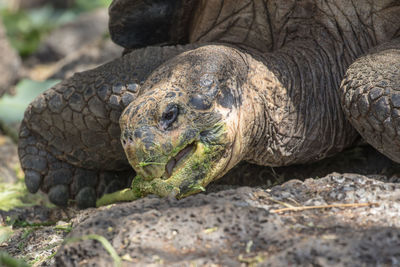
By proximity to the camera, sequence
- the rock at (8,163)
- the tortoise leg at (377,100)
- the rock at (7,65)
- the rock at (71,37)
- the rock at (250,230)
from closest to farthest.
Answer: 1. the rock at (250,230)
2. the tortoise leg at (377,100)
3. the rock at (8,163)
4. the rock at (7,65)
5. the rock at (71,37)

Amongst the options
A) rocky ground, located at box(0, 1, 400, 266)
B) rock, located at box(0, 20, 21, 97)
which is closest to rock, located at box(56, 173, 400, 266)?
rocky ground, located at box(0, 1, 400, 266)

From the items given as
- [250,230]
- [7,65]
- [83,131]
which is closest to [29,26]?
[7,65]

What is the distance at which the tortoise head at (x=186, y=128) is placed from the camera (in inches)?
90.8

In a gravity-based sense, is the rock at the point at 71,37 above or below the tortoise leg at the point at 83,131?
above

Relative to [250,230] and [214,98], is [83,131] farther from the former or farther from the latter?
[250,230]

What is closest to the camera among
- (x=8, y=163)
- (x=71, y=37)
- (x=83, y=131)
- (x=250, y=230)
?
(x=250, y=230)

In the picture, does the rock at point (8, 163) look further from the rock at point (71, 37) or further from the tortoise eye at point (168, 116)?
the rock at point (71, 37)

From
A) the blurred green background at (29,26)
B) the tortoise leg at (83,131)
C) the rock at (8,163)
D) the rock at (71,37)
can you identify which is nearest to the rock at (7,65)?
the blurred green background at (29,26)

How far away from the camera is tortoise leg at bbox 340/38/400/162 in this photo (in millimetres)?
2533

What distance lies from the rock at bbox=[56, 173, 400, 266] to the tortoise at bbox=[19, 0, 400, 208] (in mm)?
337

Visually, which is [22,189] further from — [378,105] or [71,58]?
[71,58]

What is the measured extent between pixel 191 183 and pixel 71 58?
16.7 feet

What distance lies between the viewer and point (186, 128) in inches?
92.7

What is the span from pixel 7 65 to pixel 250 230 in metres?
5.70
